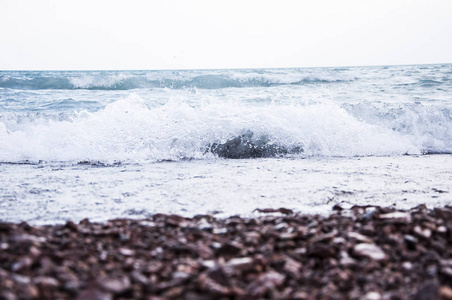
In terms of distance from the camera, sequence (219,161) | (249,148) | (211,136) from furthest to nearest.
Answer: (211,136) → (249,148) → (219,161)

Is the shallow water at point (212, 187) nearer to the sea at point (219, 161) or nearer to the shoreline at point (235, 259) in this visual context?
the sea at point (219, 161)

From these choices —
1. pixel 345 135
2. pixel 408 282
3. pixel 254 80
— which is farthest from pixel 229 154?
pixel 254 80

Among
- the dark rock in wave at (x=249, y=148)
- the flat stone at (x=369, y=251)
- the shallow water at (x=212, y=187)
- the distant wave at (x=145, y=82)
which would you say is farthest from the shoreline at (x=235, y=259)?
the distant wave at (x=145, y=82)

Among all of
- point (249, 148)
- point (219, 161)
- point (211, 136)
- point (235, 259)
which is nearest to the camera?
point (235, 259)

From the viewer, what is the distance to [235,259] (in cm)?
164

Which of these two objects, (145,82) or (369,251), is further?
(145,82)

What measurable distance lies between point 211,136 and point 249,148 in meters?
0.57

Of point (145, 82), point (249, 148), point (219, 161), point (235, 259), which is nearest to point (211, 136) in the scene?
point (249, 148)

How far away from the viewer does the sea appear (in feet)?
9.48

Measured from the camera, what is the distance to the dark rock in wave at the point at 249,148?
520 cm

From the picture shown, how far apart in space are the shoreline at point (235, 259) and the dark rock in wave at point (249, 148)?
294 cm

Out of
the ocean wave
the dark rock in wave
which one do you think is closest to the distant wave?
→ the ocean wave

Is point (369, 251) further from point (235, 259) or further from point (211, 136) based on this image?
point (211, 136)

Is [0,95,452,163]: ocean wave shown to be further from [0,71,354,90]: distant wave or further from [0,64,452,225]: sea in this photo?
[0,71,354,90]: distant wave
